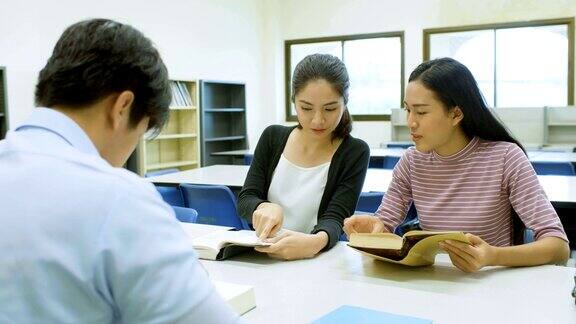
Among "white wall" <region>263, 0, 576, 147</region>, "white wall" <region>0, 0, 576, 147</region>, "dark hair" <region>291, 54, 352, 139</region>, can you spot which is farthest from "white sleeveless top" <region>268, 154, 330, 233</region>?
"white wall" <region>263, 0, 576, 147</region>

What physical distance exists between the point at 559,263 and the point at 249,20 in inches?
293

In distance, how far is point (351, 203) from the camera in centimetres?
185

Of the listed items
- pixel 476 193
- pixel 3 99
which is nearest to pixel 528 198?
pixel 476 193

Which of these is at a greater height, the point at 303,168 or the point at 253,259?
the point at 303,168

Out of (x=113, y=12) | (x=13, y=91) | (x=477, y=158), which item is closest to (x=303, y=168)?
(x=477, y=158)

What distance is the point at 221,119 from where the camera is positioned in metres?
7.92

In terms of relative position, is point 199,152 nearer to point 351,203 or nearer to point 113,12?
point 113,12

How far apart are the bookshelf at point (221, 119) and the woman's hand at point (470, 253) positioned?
18.5 ft

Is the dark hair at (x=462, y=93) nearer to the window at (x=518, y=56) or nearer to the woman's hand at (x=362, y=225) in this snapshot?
the woman's hand at (x=362, y=225)

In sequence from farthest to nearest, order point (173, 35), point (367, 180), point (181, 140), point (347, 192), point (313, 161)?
point (181, 140)
point (173, 35)
point (367, 180)
point (313, 161)
point (347, 192)

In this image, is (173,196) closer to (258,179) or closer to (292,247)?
(258,179)

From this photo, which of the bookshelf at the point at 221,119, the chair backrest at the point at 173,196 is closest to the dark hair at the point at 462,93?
the chair backrest at the point at 173,196

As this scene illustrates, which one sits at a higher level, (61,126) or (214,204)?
(61,126)

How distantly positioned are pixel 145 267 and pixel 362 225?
1.13 m
